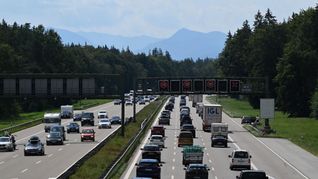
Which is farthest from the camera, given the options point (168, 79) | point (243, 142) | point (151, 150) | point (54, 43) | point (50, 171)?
point (54, 43)

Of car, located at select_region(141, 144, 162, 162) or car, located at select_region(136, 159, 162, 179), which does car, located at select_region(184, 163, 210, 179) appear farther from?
car, located at select_region(141, 144, 162, 162)

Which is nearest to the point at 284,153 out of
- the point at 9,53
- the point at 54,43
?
the point at 9,53

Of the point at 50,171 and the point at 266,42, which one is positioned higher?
the point at 266,42

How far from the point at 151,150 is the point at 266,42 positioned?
113 meters

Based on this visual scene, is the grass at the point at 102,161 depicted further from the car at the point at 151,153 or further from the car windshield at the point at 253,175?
the car windshield at the point at 253,175

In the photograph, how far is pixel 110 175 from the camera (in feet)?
131

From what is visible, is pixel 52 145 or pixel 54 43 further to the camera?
pixel 54 43

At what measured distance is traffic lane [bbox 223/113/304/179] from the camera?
46.5 metres

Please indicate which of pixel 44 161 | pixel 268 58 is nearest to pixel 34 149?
pixel 44 161

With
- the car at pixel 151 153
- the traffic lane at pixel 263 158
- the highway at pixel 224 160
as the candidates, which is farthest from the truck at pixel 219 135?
the car at pixel 151 153

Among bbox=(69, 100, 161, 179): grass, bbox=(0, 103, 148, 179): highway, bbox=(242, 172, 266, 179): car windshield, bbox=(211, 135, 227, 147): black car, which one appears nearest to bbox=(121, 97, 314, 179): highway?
bbox=(211, 135, 227, 147): black car

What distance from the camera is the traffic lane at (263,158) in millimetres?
46463

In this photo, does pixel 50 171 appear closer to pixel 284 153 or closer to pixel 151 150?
pixel 151 150

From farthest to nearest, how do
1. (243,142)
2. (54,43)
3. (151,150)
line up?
(54,43) → (243,142) → (151,150)
